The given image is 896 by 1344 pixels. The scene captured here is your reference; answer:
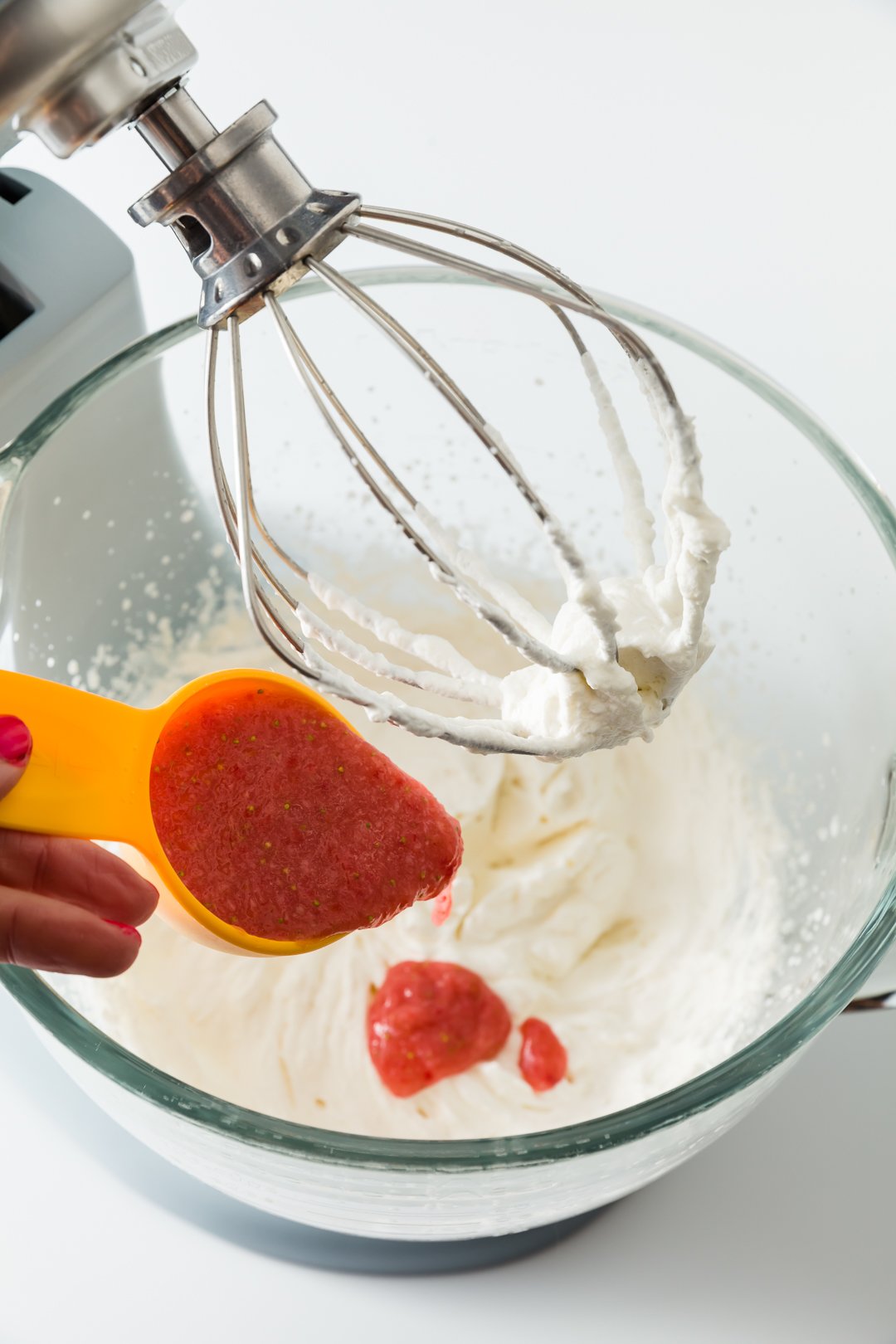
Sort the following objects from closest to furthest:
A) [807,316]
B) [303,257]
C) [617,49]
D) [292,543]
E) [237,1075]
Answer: [303,257] → [237,1075] → [292,543] → [807,316] → [617,49]

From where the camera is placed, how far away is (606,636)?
1.77 ft

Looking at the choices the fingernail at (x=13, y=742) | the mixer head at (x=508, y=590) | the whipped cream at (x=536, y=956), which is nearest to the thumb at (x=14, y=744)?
the fingernail at (x=13, y=742)

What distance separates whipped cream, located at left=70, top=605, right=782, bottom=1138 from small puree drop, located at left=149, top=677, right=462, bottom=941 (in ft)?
0.56

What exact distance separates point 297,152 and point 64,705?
0.72 m

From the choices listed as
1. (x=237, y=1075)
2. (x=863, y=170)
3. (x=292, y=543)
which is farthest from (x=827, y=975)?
(x=863, y=170)

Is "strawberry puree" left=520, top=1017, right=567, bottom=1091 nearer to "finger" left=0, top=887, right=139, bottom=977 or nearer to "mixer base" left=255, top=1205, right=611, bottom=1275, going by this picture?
"mixer base" left=255, top=1205, right=611, bottom=1275

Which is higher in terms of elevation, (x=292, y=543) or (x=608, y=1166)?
(x=292, y=543)

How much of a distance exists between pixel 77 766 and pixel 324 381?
0.68ft

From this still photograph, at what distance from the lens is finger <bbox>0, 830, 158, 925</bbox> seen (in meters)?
0.54

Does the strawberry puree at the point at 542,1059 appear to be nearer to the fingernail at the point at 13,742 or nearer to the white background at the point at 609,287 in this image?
the white background at the point at 609,287

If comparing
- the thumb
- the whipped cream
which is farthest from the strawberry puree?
the thumb

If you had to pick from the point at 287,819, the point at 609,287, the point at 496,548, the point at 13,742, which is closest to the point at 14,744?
the point at 13,742

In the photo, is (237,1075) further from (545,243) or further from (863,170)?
(863,170)

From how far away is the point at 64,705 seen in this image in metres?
0.59
